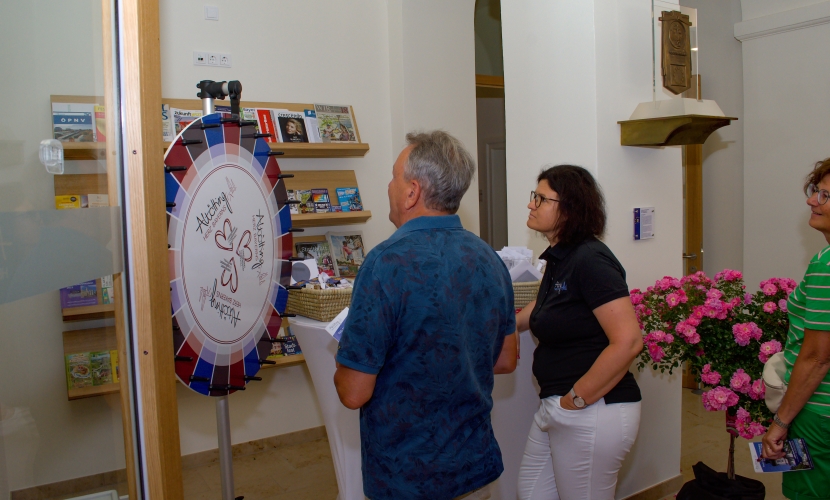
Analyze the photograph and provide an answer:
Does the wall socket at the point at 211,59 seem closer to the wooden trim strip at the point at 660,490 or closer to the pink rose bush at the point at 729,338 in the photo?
the pink rose bush at the point at 729,338

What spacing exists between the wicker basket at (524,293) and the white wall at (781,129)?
9.16 ft

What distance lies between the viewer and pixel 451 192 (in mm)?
1485

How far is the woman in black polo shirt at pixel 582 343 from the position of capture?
73.9 inches

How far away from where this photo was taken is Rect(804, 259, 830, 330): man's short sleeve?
172cm

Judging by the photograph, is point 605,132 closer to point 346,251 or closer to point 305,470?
point 346,251

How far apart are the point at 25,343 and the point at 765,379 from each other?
2.03m

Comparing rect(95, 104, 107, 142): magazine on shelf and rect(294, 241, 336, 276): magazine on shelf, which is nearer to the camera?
rect(95, 104, 107, 142): magazine on shelf

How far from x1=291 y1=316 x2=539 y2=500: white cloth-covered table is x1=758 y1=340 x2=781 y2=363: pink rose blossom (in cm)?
84

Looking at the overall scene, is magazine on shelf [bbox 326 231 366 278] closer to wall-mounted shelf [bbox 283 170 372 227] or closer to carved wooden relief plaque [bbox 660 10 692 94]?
wall-mounted shelf [bbox 283 170 372 227]

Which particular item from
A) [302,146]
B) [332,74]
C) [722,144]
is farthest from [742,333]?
[722,144]

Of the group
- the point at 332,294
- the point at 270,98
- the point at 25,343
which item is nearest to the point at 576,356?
the point at 332,294

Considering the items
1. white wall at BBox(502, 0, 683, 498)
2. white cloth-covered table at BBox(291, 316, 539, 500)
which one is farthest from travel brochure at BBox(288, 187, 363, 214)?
white cloth-covered table at BBox(291, 316, 539, 500)

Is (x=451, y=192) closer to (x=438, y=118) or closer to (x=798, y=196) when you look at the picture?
(x=438, y=118)

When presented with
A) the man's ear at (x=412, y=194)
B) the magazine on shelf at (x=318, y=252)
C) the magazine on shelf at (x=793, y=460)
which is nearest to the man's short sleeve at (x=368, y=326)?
the man's ear at (x=412, y=194)
